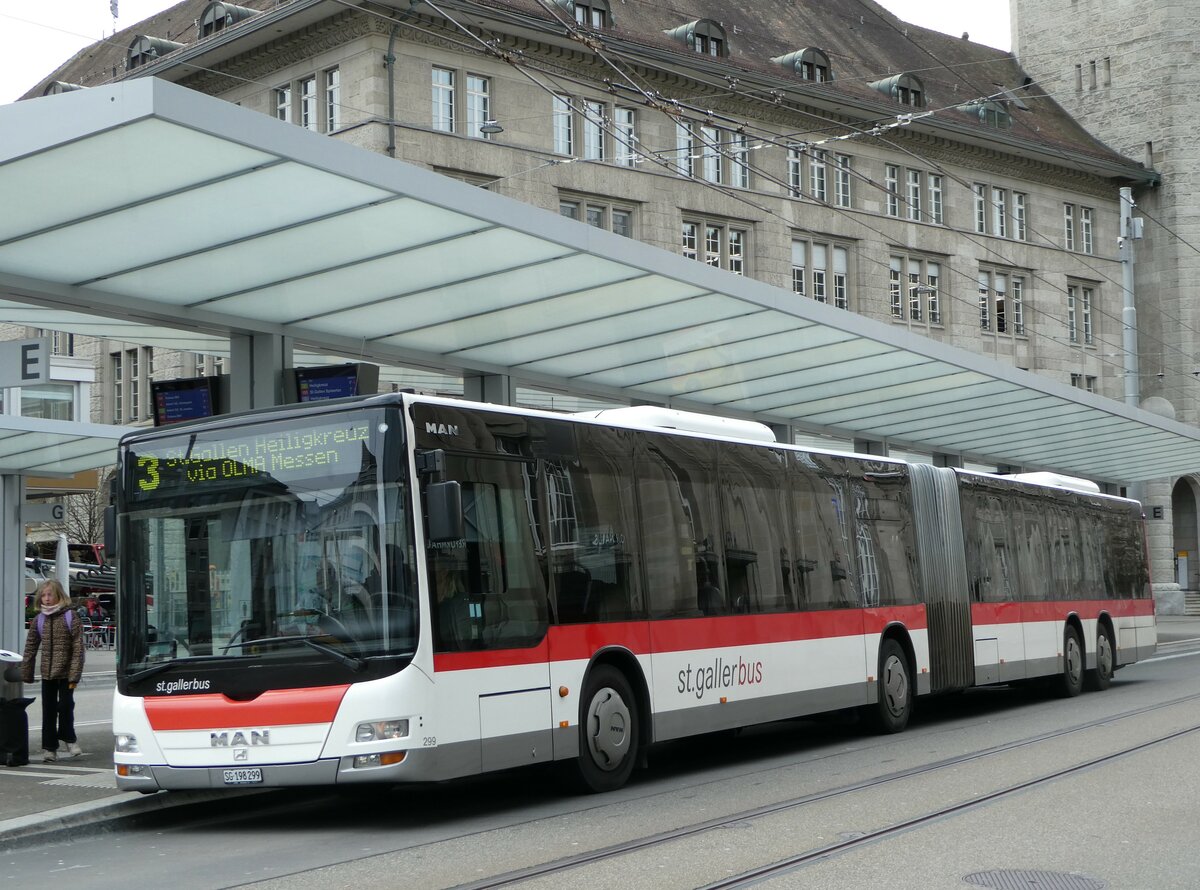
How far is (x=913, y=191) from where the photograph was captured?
56.6 metres

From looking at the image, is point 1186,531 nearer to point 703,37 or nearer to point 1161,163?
point 1161,163

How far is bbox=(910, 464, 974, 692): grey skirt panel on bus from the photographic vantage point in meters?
17.9

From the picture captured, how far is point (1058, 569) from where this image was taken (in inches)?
851

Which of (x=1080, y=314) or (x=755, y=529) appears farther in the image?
(x=1080, y=314)

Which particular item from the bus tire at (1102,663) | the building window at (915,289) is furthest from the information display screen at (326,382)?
the building window at (915,289)

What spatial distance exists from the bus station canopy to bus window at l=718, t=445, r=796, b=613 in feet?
6.98

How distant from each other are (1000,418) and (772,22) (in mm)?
32607

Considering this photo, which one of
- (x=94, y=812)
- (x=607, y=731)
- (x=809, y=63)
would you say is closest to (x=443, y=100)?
(x=809, y=63)

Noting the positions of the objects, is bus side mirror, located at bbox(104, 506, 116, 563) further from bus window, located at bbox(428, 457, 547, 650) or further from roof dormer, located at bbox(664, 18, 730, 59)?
roof dormer, located at bbox(664, 18, 730, 59)

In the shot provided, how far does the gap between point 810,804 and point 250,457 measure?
4.26 metres

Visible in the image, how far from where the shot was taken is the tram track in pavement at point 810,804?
8062mm

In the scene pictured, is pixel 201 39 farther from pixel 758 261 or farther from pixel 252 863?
pixel 252 863

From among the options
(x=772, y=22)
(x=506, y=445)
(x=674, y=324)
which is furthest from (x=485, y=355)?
(x=772, y=22)

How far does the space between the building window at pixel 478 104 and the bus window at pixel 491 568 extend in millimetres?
32771
